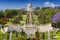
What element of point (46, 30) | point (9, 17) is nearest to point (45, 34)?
point (46, 30)

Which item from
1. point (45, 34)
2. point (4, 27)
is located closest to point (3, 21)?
point (4, 27)

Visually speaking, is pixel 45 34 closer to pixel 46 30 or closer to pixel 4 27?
pixel 46 30

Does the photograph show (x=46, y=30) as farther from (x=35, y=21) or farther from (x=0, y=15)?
(x=0, y=15)

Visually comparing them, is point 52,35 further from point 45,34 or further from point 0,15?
point 0,15

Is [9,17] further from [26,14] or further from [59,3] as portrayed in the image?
[59,3]

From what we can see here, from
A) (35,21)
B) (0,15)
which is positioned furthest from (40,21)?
(0,15)
